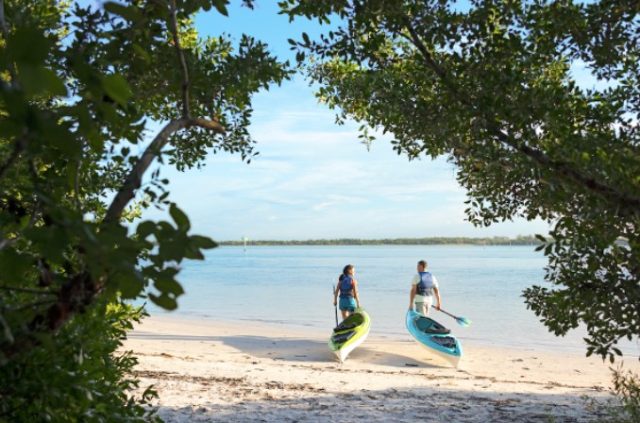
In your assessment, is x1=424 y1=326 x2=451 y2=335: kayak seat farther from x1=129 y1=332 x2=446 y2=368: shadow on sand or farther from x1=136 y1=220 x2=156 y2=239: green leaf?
x1=136 y1=220 x2=156 y2=239: green leaf

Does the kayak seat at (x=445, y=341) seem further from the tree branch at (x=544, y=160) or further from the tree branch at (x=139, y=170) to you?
the tree branch at (x=139, y=170)

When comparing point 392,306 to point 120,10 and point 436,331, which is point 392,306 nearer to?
point 436,331

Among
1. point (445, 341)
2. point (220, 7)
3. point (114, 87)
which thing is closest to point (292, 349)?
point (445, 341)

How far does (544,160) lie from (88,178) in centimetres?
295

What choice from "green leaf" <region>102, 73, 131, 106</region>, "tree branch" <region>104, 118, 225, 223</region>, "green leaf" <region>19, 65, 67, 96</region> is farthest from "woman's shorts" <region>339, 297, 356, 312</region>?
"green leaf" <region>19, 65, 67, 96</region>

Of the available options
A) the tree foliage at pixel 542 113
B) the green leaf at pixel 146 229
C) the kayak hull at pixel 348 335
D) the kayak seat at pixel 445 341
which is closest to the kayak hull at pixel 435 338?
the kayak seat at pixel 445 341

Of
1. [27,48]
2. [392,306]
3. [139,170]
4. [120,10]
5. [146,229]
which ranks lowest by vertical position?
[392,306]

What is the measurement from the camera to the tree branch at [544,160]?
4.09m

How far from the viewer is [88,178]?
138 inches

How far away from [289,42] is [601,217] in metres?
2.69

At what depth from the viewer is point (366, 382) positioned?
34.7 ft

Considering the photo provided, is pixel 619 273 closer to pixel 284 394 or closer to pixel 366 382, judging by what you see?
pixel 284 394

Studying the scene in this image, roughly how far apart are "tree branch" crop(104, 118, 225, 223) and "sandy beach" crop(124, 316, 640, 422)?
5441mm

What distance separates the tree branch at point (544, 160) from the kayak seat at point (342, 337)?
998 cm
